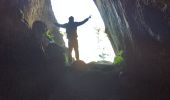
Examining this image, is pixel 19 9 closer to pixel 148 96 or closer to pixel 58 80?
pixel 58 80

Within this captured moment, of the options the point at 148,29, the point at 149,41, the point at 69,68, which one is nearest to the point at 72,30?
the point at 69,68

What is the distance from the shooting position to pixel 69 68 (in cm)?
1714

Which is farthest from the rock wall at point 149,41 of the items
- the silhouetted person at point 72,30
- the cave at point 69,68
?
the silhouetted person at point 72,30

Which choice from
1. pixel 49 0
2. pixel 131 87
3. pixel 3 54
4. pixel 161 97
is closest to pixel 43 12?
pixel 49 0

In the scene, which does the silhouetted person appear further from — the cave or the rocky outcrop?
the rocky outcrop

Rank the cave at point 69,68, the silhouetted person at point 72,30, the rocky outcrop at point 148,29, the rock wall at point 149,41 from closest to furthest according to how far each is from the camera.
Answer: the rocky outcrop at point 148,29, the rock wall at point 149,41, the cave at point 69,68, the silhouetted person at point 72,30

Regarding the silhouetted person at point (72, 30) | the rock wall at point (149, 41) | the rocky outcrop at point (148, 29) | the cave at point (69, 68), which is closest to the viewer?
the rocky outcrop at point (148, 29)

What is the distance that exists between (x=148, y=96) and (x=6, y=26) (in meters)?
8.35

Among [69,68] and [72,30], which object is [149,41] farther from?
[72,30]

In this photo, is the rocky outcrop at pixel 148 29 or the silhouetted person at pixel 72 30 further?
the silhouetted person at pixel 72 30

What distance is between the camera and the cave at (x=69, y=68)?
43.5 feet

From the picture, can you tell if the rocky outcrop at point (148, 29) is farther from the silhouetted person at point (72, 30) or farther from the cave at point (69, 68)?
the silhouetted person at point (72, 30)

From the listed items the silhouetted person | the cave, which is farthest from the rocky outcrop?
the silhouetted person

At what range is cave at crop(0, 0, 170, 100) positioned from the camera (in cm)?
1327
